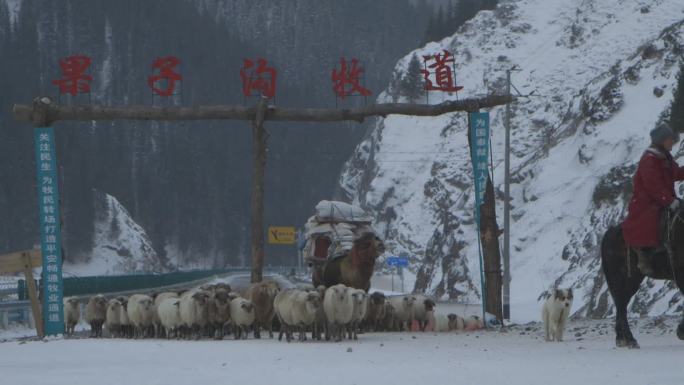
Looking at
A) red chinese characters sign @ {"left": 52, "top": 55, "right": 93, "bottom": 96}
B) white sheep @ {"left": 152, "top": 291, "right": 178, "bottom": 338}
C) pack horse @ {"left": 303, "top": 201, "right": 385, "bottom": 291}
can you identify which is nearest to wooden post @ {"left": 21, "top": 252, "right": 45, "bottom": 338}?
white sheep @ {"left": 152, "top": 291, "right": 178, "bottom": 338}

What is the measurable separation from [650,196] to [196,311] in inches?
394

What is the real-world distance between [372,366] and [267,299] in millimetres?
9742

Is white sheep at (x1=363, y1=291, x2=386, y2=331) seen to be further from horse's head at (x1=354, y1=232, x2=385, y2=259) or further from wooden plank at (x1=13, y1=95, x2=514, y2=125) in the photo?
wooden plank at (x1=13, y1=95, x2=514, y2=125)

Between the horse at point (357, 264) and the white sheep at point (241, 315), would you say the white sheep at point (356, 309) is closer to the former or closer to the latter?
the white sheep at point (241, 315)

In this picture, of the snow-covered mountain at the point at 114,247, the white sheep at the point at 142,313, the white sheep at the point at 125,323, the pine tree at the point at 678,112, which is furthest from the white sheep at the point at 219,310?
the snow-covered mountain at the point at 114,247

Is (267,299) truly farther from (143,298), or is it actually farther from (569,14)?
(569,14)

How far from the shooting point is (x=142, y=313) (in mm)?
22875

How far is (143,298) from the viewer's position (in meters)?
23.0

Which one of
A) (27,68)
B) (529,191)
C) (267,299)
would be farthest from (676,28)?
(27,68)

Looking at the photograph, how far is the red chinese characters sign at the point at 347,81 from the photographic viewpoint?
2623 centimetres

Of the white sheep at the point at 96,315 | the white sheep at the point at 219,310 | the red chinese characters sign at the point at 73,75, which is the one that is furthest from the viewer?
the white sheep at the point at 96,315

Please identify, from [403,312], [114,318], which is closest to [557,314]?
[403,312]

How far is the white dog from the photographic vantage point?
16766mm

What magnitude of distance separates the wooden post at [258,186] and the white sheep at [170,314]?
3.68 m
